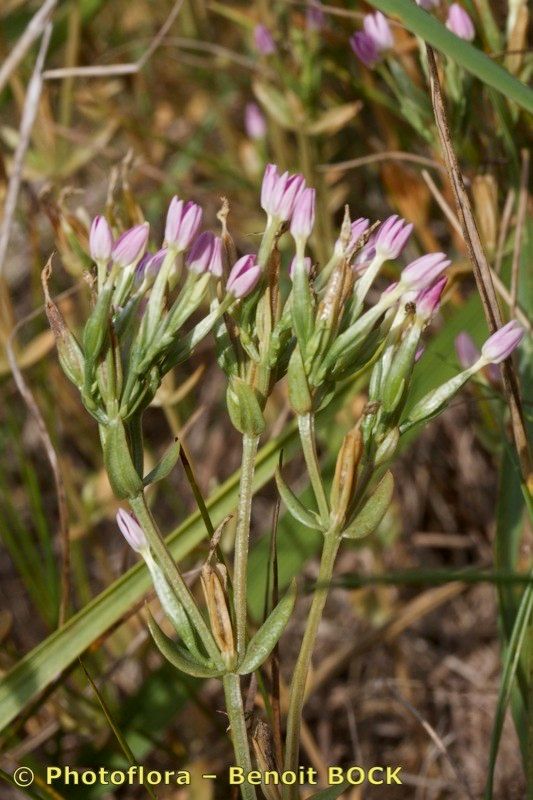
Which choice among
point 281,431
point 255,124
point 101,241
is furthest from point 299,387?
point 255,124

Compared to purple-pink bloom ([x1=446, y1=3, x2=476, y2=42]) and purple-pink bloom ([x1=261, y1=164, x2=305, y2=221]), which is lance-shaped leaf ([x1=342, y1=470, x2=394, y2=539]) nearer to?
purple-pink bloom ([x1=261, y1=164, x2=305, y2=221])

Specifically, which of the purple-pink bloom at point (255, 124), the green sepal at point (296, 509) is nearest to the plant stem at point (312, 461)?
the green sepal at point (296, 509)

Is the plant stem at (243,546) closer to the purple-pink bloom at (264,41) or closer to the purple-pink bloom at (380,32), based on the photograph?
the purple-pink bloom at (380,32)

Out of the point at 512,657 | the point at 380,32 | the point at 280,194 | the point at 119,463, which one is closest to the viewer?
the point at 119,463

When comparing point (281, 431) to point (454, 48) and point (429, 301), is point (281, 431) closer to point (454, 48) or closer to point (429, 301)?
point (429, 301)

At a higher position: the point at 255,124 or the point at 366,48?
the point at 255,124

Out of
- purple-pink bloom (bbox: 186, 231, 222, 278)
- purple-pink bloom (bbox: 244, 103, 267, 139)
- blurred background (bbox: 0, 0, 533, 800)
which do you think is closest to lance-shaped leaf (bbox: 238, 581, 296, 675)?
blurred background (bbox: 0, 0, 533, 800)
